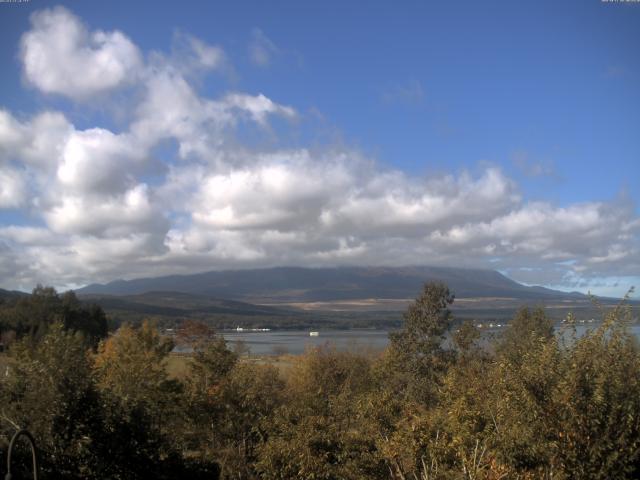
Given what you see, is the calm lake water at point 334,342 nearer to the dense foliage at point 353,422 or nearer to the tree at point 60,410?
the dense foliage at point 353,422

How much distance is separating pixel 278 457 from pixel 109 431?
4.27 metres

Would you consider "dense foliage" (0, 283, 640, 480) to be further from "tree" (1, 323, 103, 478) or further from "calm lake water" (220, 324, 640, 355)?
"calm lake water" (220, 324, 640, 355)

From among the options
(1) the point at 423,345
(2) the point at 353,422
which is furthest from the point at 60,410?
(1) the point at 423,345

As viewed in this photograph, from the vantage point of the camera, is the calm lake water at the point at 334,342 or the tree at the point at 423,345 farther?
the tree at the point at 423,345

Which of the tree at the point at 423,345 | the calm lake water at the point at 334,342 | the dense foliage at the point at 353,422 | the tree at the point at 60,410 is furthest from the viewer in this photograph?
the tree at the point at 423,345

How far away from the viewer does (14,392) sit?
1438 centimetres

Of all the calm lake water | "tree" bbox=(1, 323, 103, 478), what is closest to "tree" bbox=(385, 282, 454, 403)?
the calm lake water

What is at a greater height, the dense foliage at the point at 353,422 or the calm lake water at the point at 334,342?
the dense foliage at the point at 353,422

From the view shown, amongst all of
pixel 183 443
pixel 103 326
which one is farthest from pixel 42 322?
pixel 183 443

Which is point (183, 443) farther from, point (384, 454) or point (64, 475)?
point (384, 454)

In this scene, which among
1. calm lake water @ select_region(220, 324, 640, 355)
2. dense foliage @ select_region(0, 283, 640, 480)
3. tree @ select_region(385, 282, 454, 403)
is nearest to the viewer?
dense foliage @ select_region(0, 283, 640, 480)

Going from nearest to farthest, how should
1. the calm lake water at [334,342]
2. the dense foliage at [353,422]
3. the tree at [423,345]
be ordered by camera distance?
the dense foliage at [353,422], the calm lake water at [334,342], the tree at [423,345]

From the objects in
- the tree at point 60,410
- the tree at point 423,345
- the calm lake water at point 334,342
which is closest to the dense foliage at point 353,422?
the tree at point 60,410

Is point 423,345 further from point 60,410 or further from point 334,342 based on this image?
point 60,410
